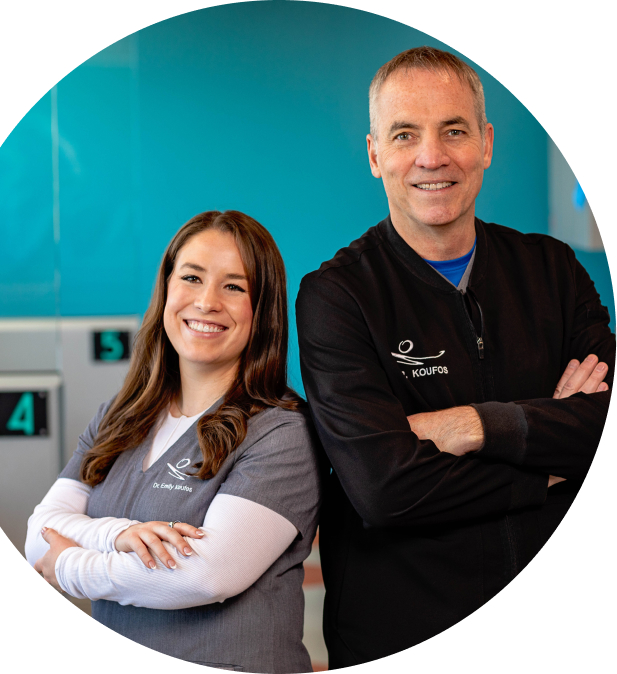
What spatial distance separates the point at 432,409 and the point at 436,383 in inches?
2.1

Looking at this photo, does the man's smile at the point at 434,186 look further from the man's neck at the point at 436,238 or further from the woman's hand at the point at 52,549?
the woman's hand at the point at 52,549

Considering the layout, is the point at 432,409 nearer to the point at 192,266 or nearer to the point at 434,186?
the point at 434,186

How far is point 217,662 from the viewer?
125 cm

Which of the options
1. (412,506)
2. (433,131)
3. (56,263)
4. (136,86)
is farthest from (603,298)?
(56,263)

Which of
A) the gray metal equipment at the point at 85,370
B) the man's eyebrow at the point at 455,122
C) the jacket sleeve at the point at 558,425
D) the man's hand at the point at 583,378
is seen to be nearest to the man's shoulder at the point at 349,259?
the man's eyebrow at the point at 455,122

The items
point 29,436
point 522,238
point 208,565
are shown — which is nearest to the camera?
point 208,565

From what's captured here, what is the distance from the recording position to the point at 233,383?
1396mm

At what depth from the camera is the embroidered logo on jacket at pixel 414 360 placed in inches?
50.6

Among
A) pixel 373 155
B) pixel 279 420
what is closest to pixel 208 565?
pixel 279 420

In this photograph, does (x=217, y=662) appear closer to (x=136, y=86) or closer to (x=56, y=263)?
(x=56, y=263)

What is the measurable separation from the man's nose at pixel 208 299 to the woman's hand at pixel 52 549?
1.78ft

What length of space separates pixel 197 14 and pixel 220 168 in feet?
1.18

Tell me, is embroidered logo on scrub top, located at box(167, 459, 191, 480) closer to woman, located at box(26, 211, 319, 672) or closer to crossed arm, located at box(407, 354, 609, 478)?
woman, located at box(26, 211, 319, 672)

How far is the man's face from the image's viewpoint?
4.14ft
